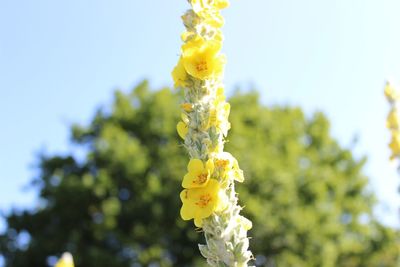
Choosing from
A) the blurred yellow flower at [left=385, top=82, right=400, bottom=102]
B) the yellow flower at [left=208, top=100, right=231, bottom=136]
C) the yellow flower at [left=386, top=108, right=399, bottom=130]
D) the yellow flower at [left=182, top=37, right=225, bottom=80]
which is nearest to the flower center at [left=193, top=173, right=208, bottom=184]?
the yellow flower at [left=208, top=100, right=231, bottom=136]

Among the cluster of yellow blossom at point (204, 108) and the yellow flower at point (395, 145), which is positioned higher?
the yellow flower at point (395, 145)

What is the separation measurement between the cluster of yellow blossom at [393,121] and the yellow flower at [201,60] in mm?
1656

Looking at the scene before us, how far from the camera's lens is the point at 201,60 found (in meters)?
1.96

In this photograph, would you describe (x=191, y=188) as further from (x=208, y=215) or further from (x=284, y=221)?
(x=284, y=221)

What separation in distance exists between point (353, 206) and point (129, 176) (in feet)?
39.6

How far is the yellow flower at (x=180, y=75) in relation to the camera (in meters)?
1.98

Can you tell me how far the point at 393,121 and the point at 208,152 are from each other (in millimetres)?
2058

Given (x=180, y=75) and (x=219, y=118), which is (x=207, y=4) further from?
(x=219, y=118)

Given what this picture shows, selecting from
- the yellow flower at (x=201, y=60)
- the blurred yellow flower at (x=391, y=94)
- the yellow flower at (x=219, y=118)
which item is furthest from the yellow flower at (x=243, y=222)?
the blurred yellow flower at (x=391, y=94)

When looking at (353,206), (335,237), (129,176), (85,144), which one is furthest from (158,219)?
(353,206)

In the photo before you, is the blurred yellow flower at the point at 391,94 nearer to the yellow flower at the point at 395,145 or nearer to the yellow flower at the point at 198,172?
the yellow flower at the point at 395,145

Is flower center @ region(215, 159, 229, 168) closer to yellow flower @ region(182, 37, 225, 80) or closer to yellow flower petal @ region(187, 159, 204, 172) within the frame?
yellow flower petal @ region(187, 159, 204, 172)

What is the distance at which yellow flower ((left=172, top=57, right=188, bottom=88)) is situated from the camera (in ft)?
6.49

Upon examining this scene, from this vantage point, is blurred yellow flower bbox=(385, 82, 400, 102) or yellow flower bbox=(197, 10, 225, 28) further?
blurred yellow flower bbox=(385, 82, 400, 102)
